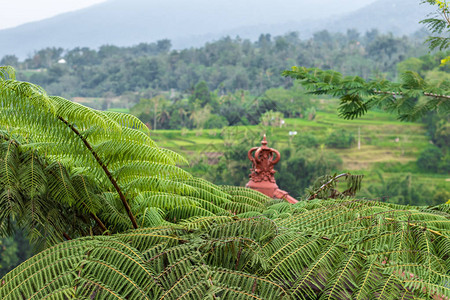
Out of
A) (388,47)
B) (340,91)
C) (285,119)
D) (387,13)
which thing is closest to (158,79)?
(285,119)

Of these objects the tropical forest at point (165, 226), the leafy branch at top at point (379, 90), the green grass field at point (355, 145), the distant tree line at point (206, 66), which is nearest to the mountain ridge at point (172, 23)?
the distant tree line at point (206, 66)

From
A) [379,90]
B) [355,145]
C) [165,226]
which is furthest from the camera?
[355,145]

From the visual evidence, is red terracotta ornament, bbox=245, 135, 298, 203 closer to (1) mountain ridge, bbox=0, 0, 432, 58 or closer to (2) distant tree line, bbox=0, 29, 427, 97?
(2) distant tree line, bbox=0, 29, 427, 97

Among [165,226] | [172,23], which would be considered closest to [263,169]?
[165,226]

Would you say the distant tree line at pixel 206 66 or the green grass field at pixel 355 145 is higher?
the distant tree line at pixel 206 66

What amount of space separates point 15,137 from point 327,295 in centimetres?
123

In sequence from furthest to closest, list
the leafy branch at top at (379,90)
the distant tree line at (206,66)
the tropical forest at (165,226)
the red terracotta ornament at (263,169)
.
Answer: the distant tree line at (206,66) → the red terracotta ornament at (263,169) → the leafy branch at top at (379,90) → the tropical forest at (165,226)

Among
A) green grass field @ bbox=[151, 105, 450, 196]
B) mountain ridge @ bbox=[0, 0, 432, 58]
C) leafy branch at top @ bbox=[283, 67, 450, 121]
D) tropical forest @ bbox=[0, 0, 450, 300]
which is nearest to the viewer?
tropical forest @ bbox=[0, 0, 450, 300]

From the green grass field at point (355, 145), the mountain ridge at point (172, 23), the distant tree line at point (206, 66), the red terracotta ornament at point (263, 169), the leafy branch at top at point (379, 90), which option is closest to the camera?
the leafy branch at top at point (379, 90)

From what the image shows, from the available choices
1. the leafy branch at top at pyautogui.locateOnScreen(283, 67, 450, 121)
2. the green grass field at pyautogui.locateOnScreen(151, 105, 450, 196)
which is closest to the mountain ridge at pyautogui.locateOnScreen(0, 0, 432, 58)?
the green grass field at pyautogui.locateOnScreen(151, 105, 450, 196)

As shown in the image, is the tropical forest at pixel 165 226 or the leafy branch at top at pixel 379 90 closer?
the tropical forest at pixel 165 226

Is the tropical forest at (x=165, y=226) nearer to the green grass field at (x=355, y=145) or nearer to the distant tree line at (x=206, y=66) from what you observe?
the green grass field at (x=355, y=145)

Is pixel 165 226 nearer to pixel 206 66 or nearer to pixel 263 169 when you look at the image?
pixel 263 169

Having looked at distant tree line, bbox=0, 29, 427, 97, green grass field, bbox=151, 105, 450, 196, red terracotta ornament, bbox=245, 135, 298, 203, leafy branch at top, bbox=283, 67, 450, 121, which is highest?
leafy branch at top, bbox=283, 67, 450, 121
